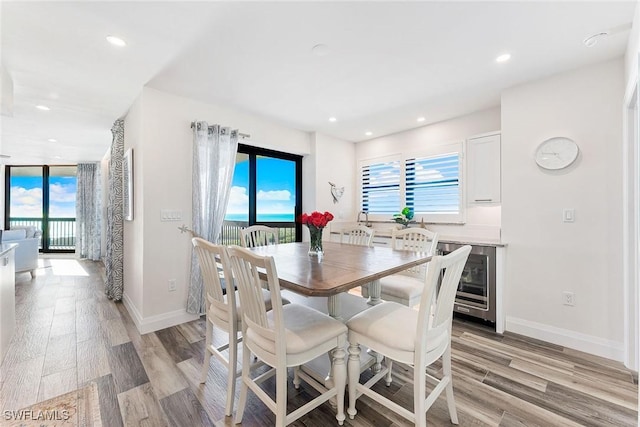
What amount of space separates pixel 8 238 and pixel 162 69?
5.18 m

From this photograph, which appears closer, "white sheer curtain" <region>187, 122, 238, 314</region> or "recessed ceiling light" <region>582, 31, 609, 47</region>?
"recessed ceiling light" <region>582, 31, 609, 47</region>

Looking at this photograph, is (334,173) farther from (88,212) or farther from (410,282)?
(88,212)

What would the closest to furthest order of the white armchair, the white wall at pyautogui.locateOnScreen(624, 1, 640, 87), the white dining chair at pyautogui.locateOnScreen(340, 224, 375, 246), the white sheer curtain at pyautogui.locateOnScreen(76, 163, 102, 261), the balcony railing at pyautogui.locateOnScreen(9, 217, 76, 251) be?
the white wall at pyautogui.locateOnScreen(624, 1, 640, 87)
the white dining chair at pyautogui.locateOnScreen(340, 224, 375, 246)
the white armchair
the white sheer curtain at pyautogui.locateOnScreen(76, 163, 102, 261)
the balcony railing at pyautogui.locateOnScreen(9, 217, 76, 251)

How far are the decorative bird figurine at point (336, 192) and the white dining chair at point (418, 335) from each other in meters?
3.01

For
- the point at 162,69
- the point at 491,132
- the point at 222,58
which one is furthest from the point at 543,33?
the point at 162,69

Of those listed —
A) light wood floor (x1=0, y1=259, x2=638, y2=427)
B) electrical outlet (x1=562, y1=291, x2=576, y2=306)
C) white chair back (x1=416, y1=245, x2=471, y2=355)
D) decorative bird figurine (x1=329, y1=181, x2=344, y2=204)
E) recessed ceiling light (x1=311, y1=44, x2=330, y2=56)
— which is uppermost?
recessed ceiling light (x1=311, y1=44, x2=330, y2=56)

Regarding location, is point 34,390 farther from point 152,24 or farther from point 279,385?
point 152,24

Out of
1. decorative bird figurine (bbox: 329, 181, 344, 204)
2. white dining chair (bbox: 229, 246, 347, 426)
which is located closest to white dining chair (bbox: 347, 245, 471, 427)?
white dining chair (bbox: 229, 246, 347, 426)

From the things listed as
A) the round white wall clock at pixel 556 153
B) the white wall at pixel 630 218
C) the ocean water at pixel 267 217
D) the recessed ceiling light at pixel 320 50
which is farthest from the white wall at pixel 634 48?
the ocean water at pixel 267 217

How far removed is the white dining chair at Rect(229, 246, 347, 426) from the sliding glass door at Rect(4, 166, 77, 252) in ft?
27.5

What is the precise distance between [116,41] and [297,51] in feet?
4.41

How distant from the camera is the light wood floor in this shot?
1.60m

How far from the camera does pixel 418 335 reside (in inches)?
51.2

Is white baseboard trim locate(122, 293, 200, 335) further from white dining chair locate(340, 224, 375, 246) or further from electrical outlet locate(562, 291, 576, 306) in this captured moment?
electrical outlet locate(562, 291, 576, 306)
